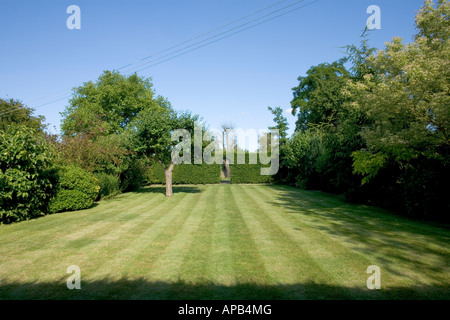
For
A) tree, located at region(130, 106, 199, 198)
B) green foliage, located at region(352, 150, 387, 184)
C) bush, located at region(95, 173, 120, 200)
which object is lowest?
bush, located at region(95, 173, 120, 200)

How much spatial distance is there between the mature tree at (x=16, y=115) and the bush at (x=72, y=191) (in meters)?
22.1

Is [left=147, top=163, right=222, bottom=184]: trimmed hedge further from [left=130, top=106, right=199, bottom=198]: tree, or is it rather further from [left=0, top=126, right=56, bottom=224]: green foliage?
[left=0, top=126, right=56, bottom=224]: green foliage

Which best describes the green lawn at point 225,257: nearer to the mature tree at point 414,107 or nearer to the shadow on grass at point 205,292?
the shadow on grass at point 205,292

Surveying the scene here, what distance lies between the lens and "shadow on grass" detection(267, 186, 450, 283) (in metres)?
5.55

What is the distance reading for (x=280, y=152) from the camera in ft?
94.0

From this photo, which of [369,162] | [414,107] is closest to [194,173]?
[369,162]

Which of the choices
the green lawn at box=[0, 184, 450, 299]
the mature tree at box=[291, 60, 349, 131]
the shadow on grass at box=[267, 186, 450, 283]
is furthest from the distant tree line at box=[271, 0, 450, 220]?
the mature tree at box=[291, 60, 349, 131]

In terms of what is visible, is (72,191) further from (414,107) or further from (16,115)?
(16,115)

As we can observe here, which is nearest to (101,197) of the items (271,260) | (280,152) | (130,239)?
(130,239)

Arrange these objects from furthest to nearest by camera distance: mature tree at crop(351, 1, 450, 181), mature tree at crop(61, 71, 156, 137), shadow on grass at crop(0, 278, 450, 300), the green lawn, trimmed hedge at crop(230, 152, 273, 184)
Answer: mature tree at crop(61, 71, 156, 137)
trimmed hedge at crop(230, 152, 273, 184)
mature tree at crop(351, 1, 450, 181)
the green lawn
shadow on grass at crop(0, 278, 450, 300)

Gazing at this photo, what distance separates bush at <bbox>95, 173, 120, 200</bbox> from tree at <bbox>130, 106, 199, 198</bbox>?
239 cm

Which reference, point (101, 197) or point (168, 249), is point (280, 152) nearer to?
point (101, 197)

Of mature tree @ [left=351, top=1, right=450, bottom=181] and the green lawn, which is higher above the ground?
mature tree @ [left=351, top=1, right=450, bottom=181]

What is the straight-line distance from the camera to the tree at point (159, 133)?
16.9m
